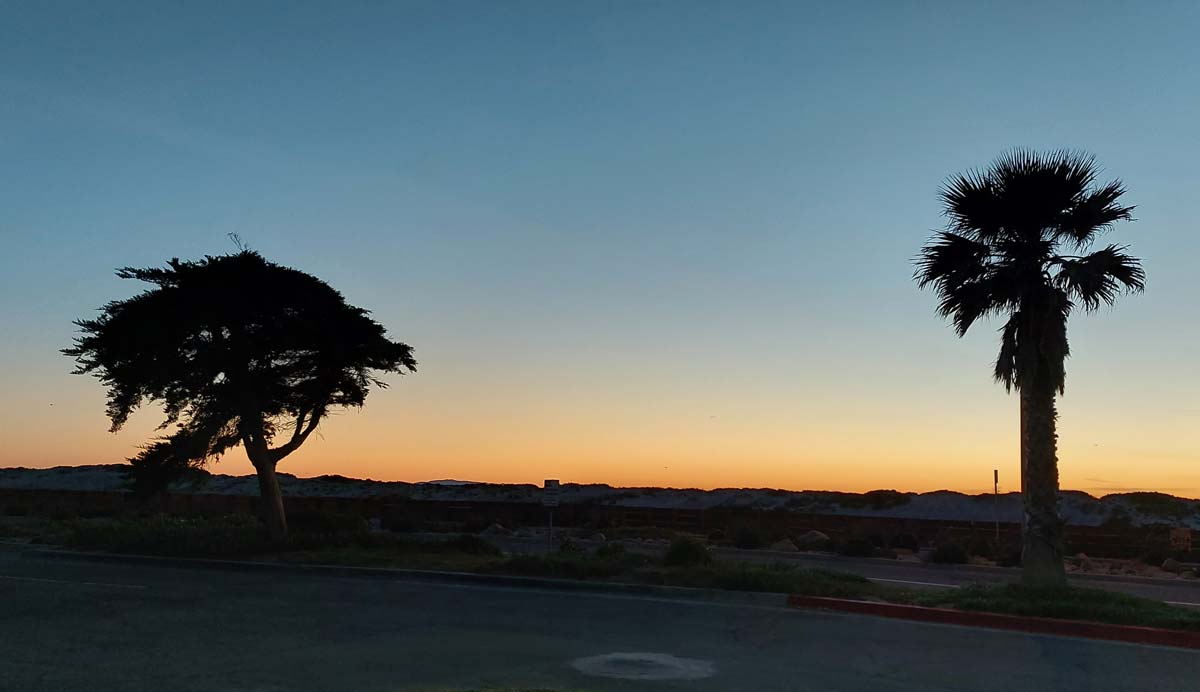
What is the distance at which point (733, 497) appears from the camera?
76.0 metres

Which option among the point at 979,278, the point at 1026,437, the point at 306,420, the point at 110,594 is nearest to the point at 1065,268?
the point at 979,278

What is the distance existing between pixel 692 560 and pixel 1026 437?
750cm

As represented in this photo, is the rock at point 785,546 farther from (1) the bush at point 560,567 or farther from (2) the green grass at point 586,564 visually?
(1) the bush at point 560,567

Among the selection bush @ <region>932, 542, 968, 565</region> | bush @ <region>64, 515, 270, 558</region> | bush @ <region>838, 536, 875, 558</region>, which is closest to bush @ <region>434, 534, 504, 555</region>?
bush @ <region>64, 515, 270, 558</region>

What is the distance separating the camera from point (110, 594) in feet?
56.7

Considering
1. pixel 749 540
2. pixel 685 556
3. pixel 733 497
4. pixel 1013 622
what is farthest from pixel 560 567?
pixel 733 497

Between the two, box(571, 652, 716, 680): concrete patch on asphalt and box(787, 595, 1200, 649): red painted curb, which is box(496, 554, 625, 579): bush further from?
box(571, 652, 716, 680): concrete patch on asphalt

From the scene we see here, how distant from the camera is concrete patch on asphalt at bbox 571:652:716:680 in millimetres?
10477

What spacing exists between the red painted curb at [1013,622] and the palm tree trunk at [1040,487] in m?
2.24

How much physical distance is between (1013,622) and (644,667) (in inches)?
250

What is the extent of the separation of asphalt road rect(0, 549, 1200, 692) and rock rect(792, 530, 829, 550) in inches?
673

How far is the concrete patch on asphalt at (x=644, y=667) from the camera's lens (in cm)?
1048

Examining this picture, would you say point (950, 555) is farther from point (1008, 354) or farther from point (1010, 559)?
point (1008, 354)

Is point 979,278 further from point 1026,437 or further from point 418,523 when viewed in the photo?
point 418,523
